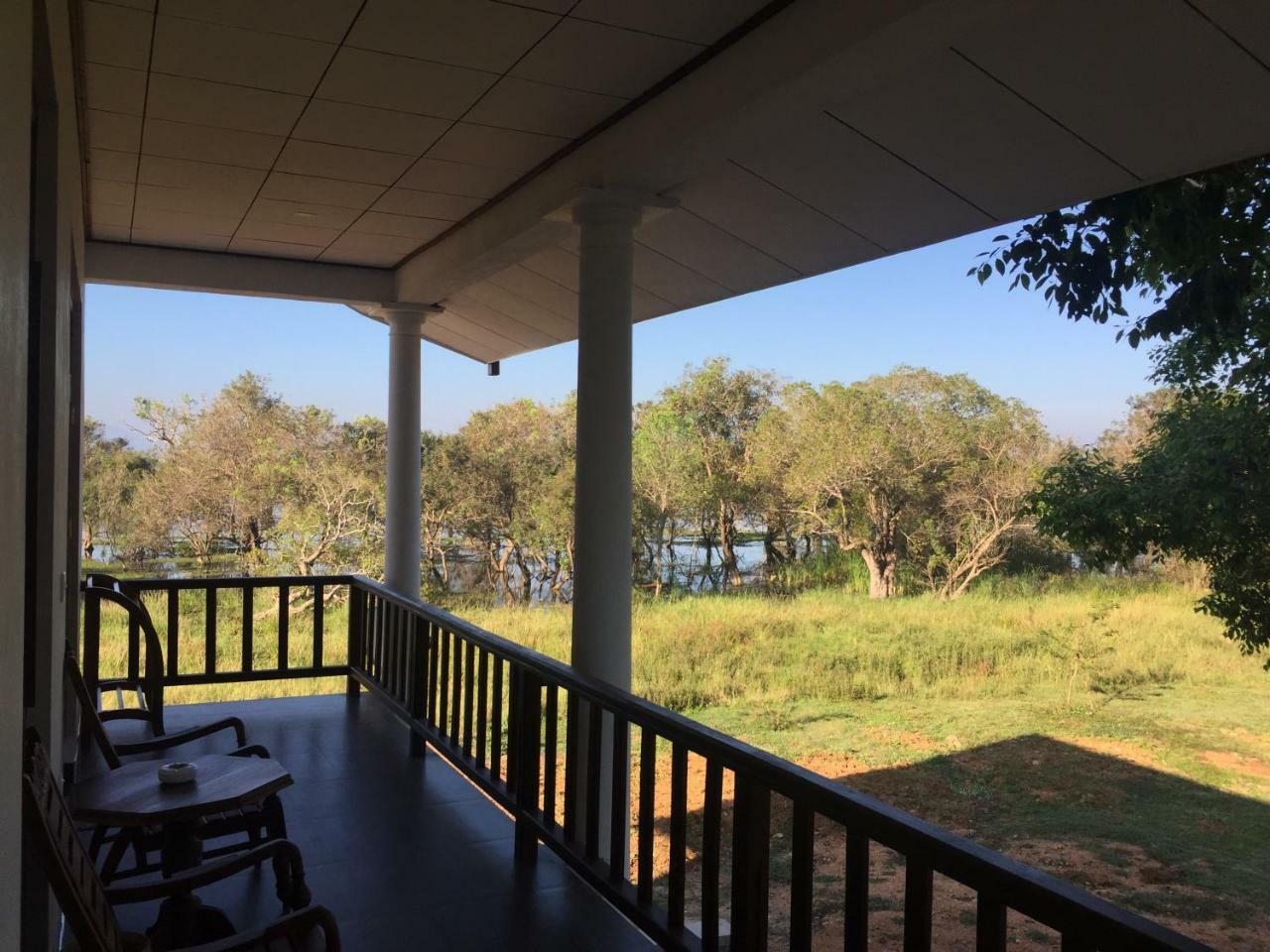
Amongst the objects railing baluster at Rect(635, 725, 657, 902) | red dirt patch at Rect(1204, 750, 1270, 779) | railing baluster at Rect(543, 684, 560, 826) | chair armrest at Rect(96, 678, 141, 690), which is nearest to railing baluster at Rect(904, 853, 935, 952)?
railing baluster at Rect(635, 725, 657, 902)

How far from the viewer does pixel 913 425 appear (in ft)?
59.7

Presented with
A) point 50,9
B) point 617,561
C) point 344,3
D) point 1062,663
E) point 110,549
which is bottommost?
point 1062,663

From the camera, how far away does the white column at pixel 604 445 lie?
12.1 ft

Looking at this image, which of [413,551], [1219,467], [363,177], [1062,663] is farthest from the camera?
[1062,663]

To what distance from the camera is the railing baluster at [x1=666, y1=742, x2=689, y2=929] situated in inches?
99.0

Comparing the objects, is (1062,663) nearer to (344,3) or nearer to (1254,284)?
(1254,284)

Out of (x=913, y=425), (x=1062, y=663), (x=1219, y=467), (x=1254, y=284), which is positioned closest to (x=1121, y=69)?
(x=1254, y=284)

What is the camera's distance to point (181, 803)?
2623 mm

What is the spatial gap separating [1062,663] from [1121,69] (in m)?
13.8

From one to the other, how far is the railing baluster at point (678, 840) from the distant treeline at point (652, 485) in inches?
593

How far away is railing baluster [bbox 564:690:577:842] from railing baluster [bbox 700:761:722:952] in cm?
89

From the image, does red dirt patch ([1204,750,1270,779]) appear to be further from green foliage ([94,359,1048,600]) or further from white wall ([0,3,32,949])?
white wall ([0,3,32,949])

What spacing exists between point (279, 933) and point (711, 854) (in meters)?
0.98

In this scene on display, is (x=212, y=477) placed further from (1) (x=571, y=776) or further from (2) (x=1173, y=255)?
(1) (x=571, y=776)
